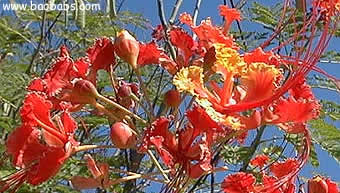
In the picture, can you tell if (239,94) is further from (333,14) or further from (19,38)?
(19,38)

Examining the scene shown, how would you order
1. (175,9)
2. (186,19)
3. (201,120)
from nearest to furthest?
(201,120), (186,19), (175,9)

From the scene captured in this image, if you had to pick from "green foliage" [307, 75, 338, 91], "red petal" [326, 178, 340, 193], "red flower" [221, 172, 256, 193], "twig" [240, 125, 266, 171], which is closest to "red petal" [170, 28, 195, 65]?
"red flower" [221, 172, 256, 193]

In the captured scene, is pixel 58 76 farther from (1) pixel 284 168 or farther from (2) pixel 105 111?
(1) pixel 284 168

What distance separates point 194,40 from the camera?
1.51m

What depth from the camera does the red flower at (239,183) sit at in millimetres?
1374

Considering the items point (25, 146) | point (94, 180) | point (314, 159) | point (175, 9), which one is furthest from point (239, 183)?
point (175, 9)

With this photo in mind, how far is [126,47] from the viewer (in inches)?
56.5

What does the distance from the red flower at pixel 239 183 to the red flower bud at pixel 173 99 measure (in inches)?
6.2

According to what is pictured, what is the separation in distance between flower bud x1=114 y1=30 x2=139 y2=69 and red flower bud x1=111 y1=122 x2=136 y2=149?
143 mm

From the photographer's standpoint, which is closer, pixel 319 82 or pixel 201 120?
pixel 201 120

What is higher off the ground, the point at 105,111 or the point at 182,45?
the point at 182,45

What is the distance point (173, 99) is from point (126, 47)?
0.12m

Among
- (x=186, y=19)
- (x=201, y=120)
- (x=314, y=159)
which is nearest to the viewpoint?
(x=201, y=120)

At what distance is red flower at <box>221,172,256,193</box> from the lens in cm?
137
